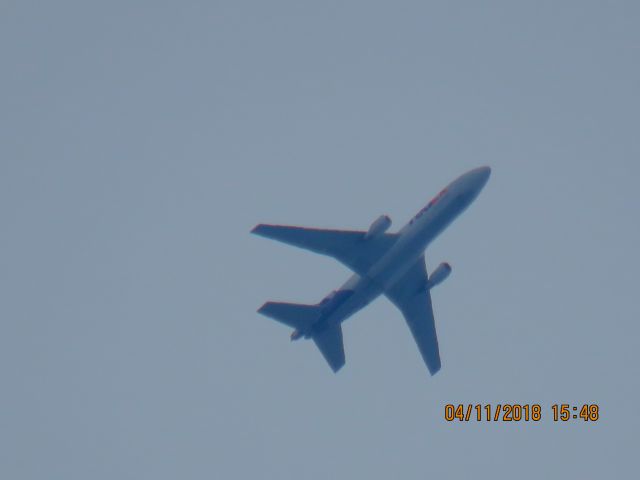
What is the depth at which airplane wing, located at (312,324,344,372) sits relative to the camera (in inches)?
2721

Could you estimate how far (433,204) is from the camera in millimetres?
64750

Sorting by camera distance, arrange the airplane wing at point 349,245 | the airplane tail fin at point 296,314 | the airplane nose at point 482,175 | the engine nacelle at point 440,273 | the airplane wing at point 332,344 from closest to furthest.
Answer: the airplane nose at point 482,175 < the airplane wing at point 349,245 < the airplane tail fin at point 296,314 < the engine nacelle at point 440,273 < the airplane wing at point 332,344

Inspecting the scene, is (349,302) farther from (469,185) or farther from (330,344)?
(469,185)

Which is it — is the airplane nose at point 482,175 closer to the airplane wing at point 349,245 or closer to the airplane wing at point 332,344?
the airplane wing at point 349,245

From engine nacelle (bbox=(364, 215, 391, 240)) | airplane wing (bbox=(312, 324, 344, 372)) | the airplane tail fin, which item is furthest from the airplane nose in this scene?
airplane wing (bbox=(312, 324, 344, 372))

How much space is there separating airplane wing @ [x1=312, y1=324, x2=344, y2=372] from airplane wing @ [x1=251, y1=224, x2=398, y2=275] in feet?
17.0

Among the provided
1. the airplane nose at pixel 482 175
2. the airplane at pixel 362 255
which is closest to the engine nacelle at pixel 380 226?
the airplane at pixel 362 255

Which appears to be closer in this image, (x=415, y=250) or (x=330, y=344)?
(x=415, y=250)

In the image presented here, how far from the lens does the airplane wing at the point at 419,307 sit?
71.1 metres

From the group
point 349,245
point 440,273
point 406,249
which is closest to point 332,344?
point 349,245

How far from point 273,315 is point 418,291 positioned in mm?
10329

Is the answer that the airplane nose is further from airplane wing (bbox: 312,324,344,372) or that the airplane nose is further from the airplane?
airplane wing (bbox: 312,324,344,372)

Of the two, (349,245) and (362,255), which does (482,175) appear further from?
(349,245)

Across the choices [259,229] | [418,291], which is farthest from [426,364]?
[259,229]
